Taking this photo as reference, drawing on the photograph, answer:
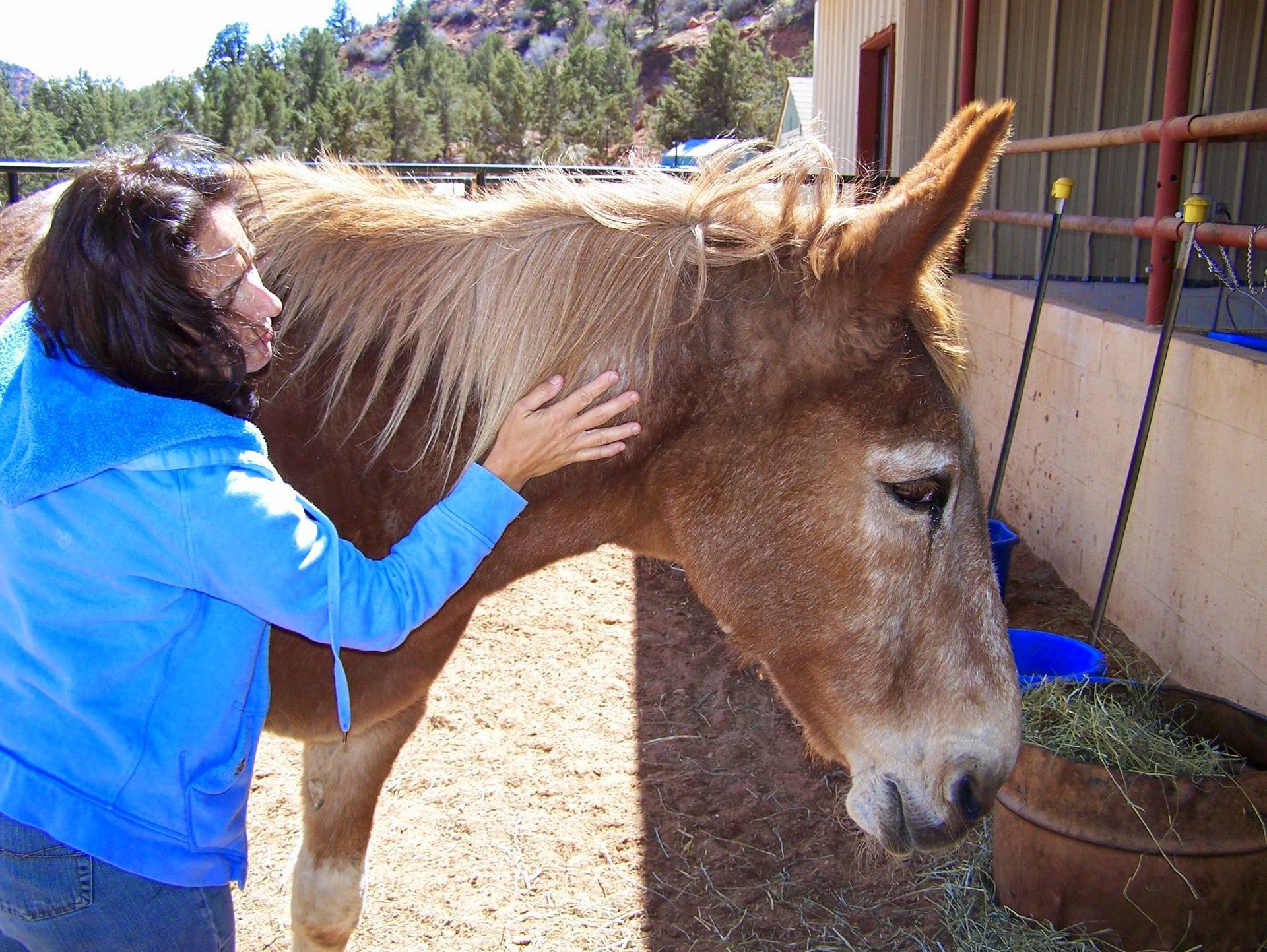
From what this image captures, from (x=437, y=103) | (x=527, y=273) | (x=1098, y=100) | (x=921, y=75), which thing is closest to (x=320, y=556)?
(x=527, y=273)

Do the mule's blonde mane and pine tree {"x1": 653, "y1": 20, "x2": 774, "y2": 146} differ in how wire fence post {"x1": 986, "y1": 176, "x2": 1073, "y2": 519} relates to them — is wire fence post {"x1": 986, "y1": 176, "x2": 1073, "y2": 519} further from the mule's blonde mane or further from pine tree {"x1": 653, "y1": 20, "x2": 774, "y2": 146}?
pine tree {"x1": 653, "y1": 20, "x2": 774, "y2": 146}

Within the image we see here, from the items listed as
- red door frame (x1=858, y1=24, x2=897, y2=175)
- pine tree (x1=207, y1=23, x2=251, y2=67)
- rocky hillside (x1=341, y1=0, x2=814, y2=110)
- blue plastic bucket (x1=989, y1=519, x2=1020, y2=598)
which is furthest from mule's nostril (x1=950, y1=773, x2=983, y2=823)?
pine tree (x1=207, y1=23, x2=251, y2=67)

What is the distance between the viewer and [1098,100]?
760 centimetres

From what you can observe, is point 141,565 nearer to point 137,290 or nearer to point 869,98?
point 137,290

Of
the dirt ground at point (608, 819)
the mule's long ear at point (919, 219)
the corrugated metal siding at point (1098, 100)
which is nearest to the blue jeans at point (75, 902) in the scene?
the mule's long ear at point (919, 219)

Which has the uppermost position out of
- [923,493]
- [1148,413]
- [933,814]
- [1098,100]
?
[1098,100]

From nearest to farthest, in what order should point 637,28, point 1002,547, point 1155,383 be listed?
1. point 1155,383
2. point 1002,547
3. point 637,28

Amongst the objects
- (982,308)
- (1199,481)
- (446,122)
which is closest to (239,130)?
(446,122)

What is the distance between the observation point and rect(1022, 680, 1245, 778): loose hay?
273 centimetres

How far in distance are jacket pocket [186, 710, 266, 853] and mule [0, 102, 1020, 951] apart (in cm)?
42

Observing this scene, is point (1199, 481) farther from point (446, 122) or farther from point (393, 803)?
point (446, 122)

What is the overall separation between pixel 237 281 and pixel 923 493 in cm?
131

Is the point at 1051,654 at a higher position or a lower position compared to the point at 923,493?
lower

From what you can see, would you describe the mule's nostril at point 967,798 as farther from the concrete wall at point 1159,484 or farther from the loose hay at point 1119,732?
the concrete wall at point 1159,484
